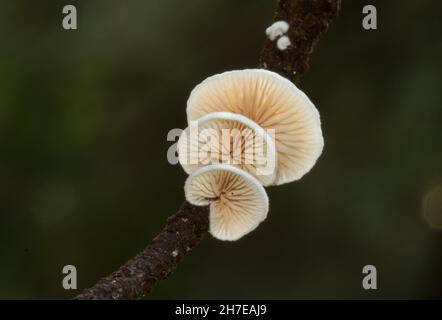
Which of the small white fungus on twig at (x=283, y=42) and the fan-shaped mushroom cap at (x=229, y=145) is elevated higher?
the small white fungus on twig at (x=283, y=42)

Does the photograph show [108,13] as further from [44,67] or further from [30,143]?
[30,143]

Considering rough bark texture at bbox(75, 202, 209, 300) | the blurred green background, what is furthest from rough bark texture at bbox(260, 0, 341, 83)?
the blurred green background

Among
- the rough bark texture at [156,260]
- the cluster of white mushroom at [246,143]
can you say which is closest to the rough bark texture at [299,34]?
the cluster of white mushroom at [246,143]

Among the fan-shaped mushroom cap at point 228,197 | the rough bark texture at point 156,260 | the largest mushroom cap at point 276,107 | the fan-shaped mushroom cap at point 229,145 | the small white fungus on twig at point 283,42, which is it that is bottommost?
the rough bark texture at point 156,260

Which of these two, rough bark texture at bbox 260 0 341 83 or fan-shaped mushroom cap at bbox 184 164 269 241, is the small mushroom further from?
fan-shaped mushroom cap at bbox 184 164 269 241

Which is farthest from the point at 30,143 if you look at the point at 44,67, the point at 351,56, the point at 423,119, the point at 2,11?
the point at 423,119

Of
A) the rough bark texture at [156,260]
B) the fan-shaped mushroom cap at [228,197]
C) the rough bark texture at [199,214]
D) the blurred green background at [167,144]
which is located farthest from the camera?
the blurred green background at [167,144]

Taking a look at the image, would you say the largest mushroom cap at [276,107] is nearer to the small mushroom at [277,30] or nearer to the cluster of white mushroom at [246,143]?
the cluster of white mushroom at [246,143]
